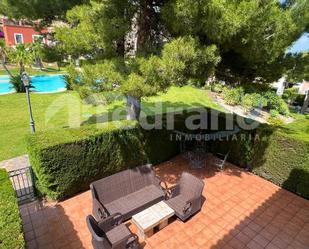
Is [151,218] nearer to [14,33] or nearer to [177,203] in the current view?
[177,203]

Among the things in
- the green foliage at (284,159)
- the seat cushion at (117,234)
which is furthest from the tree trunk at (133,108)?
the green foliage at (284,159)

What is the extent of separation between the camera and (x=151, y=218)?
4875mm

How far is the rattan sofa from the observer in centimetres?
505

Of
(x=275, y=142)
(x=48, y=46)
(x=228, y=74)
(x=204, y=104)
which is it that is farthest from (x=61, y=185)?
(x=204, y=104)

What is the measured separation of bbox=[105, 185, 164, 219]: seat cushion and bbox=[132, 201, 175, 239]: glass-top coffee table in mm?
166

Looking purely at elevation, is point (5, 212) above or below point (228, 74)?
below

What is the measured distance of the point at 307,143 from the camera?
20.4ft

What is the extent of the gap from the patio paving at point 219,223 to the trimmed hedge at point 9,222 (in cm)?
168

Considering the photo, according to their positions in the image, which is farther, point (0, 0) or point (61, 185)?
point (0, 0)

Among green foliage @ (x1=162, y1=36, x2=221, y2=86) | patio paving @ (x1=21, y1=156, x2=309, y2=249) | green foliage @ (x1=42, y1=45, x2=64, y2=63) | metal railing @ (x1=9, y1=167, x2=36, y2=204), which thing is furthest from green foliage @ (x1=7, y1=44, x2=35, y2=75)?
green foliage @ (x1=162, y1=36, x2=221, y2=86)

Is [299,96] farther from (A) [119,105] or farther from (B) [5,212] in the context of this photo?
(B) [5,212]

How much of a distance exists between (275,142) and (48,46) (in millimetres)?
7981

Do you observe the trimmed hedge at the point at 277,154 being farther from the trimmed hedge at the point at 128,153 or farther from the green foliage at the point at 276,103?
the green foliage at the point at 276,103

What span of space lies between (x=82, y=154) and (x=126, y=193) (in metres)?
1.59
